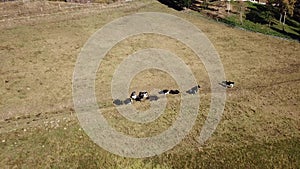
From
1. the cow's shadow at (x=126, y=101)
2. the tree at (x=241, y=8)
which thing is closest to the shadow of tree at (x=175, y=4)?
the tree at (x=241, y=8)

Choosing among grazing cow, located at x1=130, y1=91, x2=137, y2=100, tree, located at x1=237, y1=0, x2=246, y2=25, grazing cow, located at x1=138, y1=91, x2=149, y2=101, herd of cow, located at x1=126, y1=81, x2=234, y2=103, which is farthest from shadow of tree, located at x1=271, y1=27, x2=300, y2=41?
grazing cow, located at x1=130, y1=91, x2=137, y2=100

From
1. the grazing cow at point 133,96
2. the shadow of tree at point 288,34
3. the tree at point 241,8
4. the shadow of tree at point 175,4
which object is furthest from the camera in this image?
the shadow of tree at point 175,4

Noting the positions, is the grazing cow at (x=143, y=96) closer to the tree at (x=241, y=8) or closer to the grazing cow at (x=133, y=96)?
the grazing cow at (x=133, y=96)

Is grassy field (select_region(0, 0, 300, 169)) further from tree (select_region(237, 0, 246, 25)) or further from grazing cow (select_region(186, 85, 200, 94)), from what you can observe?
tree (select_region(237, 0, 246, 25))

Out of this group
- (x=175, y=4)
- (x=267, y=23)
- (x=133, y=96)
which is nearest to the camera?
(x=133, y=96)

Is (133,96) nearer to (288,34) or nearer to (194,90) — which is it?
(194,90)

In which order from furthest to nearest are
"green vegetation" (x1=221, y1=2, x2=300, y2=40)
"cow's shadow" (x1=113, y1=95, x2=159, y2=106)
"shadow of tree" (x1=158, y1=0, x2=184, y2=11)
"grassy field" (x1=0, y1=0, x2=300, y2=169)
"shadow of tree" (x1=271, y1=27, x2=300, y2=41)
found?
"shadow of tree" (x1=158, y1=0, x2=184, y2=11)
"green vegetation" (x1=221, y1=2, x2=300, y2=40)
"shadow of tree" (x1=271, y1=27, x2=300, y2=41)
"cow's shadow" (x1=113, y1=95, x2=159, y2=106)
"grassy field" (x1=0, y1=0, x2=300, y2=169)

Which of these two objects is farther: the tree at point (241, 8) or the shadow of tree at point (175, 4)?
the shadow of tree at point (175, 4)

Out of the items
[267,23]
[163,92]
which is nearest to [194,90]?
[163,92]
